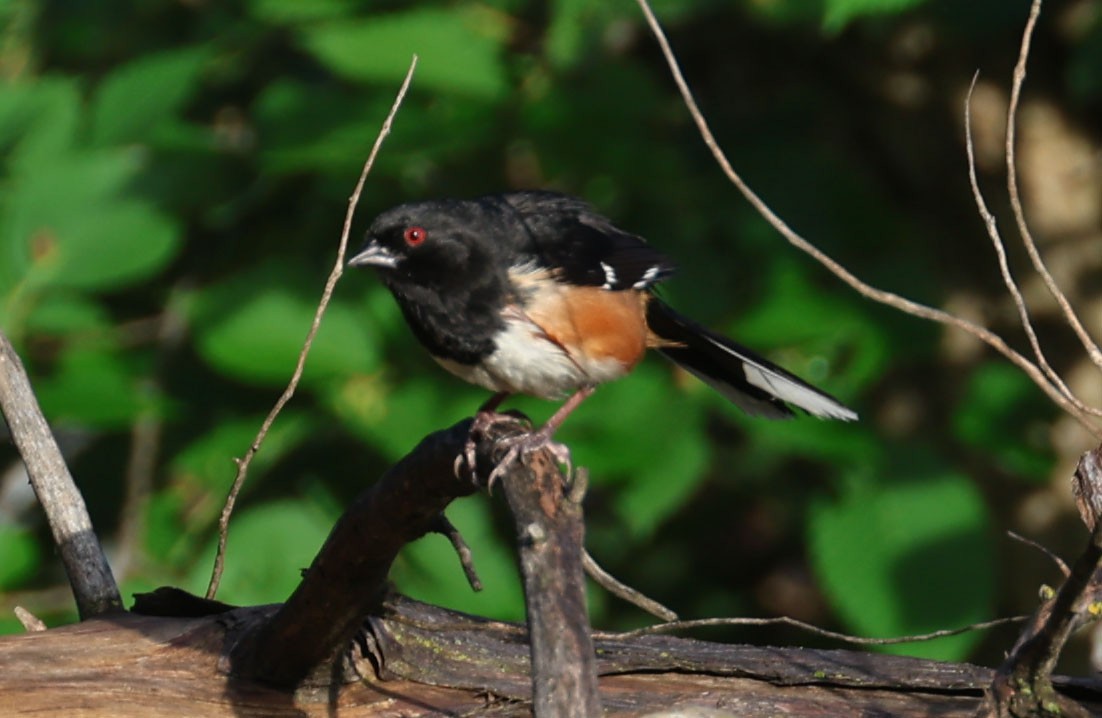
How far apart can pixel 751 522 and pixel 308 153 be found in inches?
88.8

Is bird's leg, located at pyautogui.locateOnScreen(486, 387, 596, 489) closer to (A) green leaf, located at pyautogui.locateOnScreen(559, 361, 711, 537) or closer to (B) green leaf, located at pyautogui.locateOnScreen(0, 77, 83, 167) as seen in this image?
(A) green leaf, located at pyautogui.locateOnScreen(559, 361, 711, 537)

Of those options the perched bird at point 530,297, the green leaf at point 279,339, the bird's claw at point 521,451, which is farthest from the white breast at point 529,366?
the bird's claw at point 521,451

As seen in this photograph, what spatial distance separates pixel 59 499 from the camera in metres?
2.74

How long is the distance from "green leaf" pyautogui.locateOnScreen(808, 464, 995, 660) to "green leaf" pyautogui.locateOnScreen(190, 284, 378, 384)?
4.44 ft

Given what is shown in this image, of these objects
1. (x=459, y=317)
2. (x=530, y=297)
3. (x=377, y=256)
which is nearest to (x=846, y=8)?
(x=530, y=297)

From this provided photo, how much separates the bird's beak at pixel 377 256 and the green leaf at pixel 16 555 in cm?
133

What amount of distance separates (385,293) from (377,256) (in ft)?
2.06

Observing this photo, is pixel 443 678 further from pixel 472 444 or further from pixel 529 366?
pixel 529 366

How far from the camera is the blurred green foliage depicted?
3.93 metres

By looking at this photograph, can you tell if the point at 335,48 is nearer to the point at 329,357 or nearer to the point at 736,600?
Result: the point at 329,357

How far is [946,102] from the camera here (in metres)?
5.07

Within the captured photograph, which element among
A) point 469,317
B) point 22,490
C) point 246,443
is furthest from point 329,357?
point 22,490

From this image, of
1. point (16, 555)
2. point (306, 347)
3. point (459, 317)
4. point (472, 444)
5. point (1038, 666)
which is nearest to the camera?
point (1038, 666)

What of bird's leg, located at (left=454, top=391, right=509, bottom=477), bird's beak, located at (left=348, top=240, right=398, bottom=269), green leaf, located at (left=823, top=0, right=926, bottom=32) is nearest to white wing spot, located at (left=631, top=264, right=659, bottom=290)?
bird's beak, located at (left=348, top=240, right=398, bottom=269)
